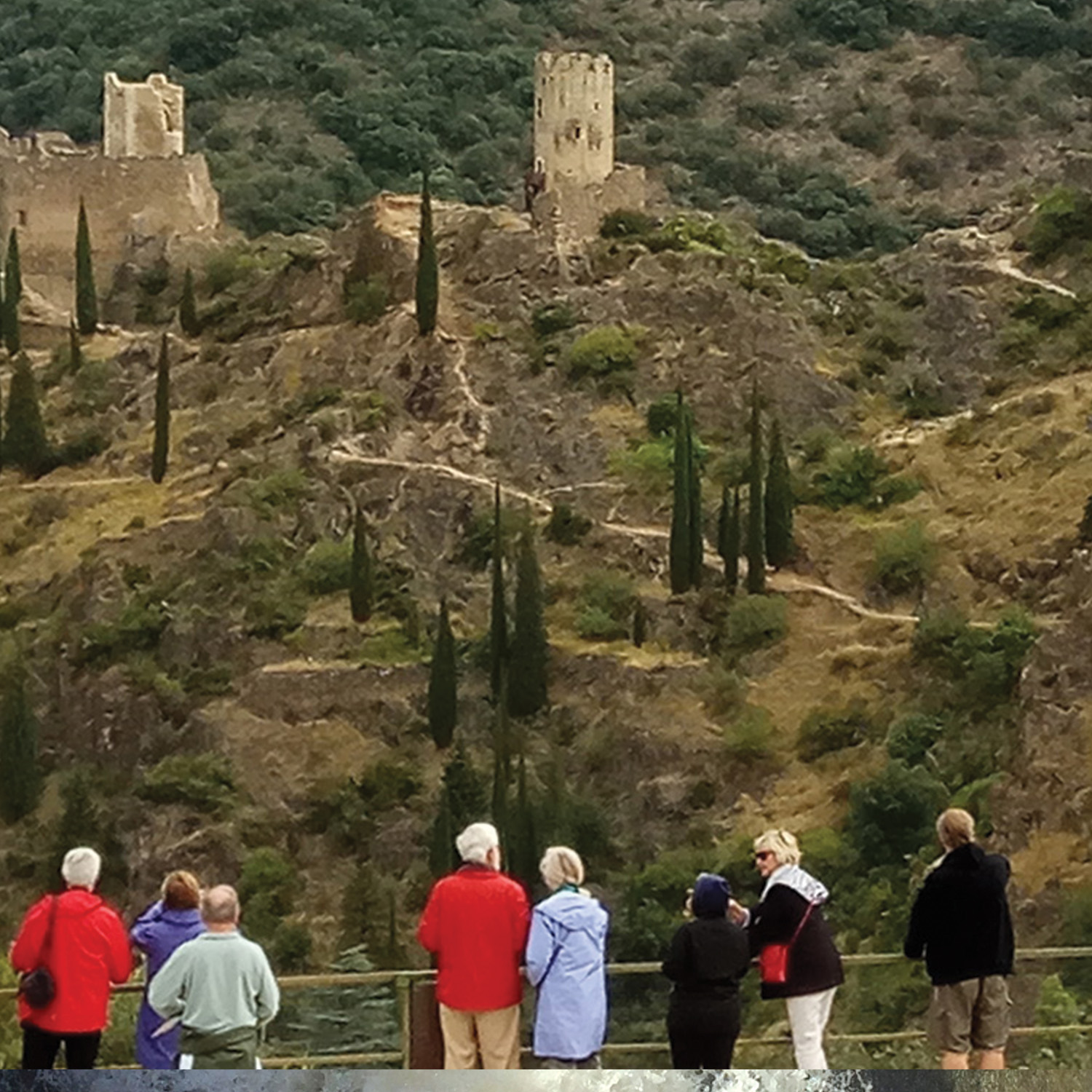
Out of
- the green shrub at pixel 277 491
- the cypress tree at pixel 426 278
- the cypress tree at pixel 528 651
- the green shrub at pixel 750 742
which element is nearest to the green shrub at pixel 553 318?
the cypress tree at pixel 426 278

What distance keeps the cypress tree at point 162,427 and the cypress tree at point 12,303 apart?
4.33 m

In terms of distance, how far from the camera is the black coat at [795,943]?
978 centimetres

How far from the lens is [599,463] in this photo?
126 ft

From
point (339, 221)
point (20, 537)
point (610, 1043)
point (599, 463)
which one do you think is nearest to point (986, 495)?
point (599, 463)

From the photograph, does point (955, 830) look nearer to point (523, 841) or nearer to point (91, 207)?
point (523, 841)

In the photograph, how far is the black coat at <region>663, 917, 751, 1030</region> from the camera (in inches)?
376

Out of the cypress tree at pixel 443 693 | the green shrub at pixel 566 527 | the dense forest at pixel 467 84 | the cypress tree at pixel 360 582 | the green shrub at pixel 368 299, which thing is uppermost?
the dense forest at pixel 467 84

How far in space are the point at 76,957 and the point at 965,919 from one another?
10.3 ft

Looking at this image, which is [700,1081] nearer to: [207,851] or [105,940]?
[105,940]

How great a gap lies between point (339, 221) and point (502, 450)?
16.1 m

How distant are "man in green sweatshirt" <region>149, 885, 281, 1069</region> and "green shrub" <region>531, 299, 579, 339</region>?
31.0 metres

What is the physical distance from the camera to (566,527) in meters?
36.6

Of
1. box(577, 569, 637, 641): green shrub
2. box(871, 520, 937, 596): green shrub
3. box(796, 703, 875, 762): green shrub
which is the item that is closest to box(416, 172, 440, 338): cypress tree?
box(577, 569, 637, 641): green shrub

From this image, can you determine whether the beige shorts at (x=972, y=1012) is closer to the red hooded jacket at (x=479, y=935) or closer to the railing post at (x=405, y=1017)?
the red hooded jacket at (x=479, y=935)
